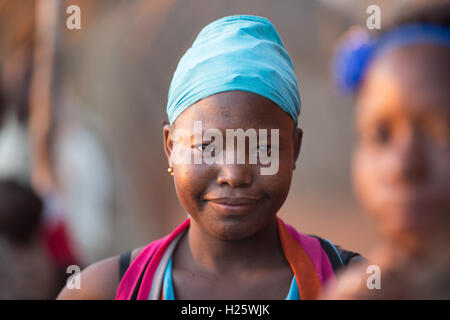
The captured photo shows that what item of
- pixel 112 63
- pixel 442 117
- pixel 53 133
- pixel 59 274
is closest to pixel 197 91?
pixel 442 117

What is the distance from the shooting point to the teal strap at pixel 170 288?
1.73 m

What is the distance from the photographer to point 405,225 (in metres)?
1.07

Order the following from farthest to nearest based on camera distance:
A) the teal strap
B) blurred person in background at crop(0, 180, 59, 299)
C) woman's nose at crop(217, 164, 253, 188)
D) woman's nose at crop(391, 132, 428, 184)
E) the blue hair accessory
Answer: blurred person in background at crop(0, 180, 59, 299)
the teal strap
woman's nose at crop(217, 164, 253, 188)
the blue hair accessory
woman's nose at crop(391, 132, 428, 184)

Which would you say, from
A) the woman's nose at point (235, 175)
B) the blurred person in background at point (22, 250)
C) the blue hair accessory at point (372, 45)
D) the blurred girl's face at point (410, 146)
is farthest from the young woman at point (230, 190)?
the blurred person in background at point (22, 250)

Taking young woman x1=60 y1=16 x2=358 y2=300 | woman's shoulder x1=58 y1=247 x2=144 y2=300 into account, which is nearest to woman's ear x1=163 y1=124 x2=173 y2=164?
young woman x1=60 y1=16 x2=358 y2=300

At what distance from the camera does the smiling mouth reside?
1635mm

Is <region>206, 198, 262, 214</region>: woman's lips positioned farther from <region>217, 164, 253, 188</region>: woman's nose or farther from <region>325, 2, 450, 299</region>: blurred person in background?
<region>325, 2, 450, 299</region>: blurred person in background

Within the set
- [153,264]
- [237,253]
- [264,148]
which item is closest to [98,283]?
[153,264]

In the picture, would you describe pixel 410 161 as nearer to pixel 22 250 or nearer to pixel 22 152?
pixel 22 250

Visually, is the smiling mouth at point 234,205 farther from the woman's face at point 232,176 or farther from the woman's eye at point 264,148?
the woman's eye at point 264,148

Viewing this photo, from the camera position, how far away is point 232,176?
160 cm

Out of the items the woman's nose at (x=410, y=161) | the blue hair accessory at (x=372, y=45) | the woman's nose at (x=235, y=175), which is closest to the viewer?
the woman's nose at (x=410, y=161)

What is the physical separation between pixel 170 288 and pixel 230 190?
421 millimetres

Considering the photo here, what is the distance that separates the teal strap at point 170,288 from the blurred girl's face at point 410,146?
0.66m
